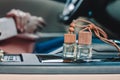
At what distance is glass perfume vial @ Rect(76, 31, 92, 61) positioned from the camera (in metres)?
0.75

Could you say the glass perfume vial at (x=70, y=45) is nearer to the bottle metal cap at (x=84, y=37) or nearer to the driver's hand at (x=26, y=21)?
the bottle metal cap at (x=84, y=37)

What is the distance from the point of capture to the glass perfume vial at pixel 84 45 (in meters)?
0.75

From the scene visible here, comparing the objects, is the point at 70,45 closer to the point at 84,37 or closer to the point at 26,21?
the point at 84,37

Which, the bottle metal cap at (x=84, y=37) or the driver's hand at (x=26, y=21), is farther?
the driver's hand at (x=26, y=21)

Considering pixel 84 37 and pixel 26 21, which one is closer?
pixel 84 37

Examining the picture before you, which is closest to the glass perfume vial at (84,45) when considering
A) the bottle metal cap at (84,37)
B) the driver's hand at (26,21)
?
the bottle metal cap at (84,37)

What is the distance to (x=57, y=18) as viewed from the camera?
1536 mm

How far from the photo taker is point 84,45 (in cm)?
76

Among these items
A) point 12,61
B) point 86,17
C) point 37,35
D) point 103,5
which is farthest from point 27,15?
point 12,61

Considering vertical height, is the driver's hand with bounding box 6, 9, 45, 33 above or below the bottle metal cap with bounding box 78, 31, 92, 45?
above

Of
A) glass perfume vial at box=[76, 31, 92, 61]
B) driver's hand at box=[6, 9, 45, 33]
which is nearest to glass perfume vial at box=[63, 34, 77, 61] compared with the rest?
glass perfume vial at box=[76, 31, 92, 61]

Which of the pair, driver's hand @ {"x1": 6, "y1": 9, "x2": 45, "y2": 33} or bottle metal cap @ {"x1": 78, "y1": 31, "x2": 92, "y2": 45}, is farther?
driver's hand @ {"x1": 6, "y1": 9, "x2": 45, "y2": 33}

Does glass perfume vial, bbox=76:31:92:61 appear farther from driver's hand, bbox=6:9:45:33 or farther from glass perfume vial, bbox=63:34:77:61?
driver's hand, bbox=6:9:45:33

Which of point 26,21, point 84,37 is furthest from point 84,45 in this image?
point 26,21
